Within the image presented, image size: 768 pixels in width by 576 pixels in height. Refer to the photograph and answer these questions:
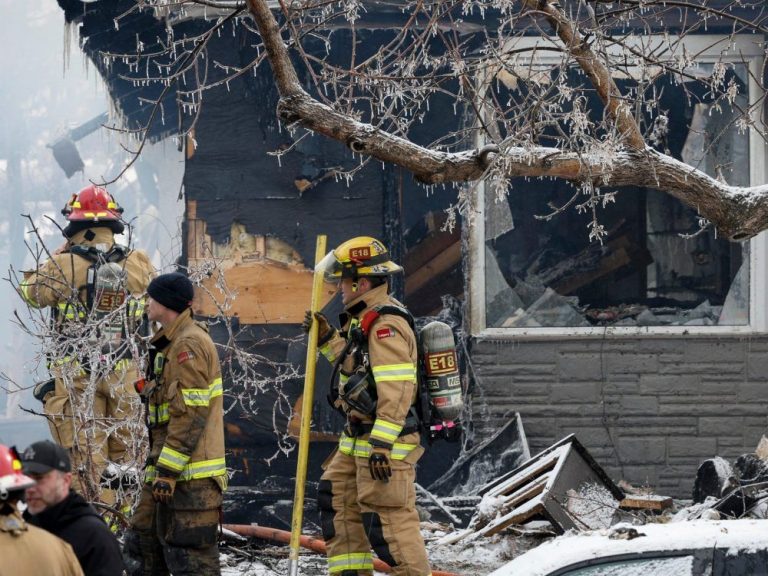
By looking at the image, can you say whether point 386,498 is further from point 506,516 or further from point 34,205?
point 34,205

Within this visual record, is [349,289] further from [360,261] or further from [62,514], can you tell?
[62,514]

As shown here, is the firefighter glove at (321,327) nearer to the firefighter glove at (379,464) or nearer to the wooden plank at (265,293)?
the firefighter glove at (379,464)

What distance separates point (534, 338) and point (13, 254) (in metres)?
30.3

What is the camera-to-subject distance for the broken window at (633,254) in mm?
9789

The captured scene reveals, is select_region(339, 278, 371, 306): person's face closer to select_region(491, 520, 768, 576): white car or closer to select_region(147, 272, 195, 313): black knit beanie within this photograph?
select_region(147, 272, 195, 313): black knit beanie

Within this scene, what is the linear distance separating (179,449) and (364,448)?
37.4 inches

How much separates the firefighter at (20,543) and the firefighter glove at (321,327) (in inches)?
116

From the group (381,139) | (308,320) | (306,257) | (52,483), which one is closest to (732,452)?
(306,257)

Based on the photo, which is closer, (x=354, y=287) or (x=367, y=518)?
(x=367, y=518)

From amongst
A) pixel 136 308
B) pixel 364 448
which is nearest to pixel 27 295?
pixel 136 308

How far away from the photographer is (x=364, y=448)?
234 inches

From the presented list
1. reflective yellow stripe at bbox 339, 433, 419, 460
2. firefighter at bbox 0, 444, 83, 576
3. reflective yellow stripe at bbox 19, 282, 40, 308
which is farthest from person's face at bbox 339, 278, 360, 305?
firefighter at bbox 0, 444, 83, 576

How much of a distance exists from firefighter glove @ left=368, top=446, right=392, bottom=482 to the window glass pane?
1994mm

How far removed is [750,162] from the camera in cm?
974
